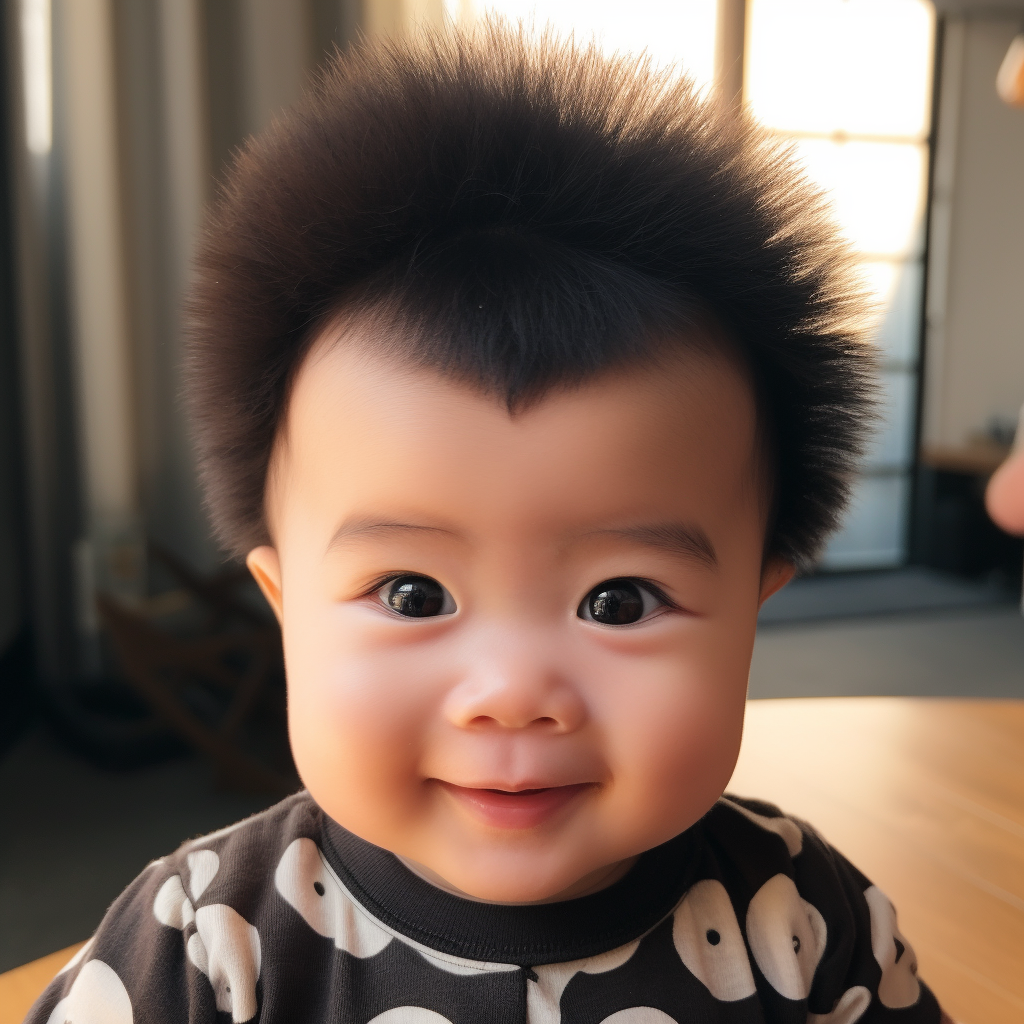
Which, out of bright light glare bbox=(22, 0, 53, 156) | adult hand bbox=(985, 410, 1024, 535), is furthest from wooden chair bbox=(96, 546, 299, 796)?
adult hand bbox=(985, 410, 1024, 535)

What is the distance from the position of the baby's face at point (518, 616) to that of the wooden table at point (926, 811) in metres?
0.31

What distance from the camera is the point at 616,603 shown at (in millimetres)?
444

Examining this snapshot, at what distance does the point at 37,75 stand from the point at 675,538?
1.91m

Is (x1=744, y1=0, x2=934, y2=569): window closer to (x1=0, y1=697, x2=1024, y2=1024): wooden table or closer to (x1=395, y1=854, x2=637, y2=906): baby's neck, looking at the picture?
(x1=0, y1=697, x2=1024, y2=1024): wooden table

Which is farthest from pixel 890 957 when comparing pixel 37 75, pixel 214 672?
pixel 37 75

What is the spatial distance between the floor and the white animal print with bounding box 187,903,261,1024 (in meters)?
1.11

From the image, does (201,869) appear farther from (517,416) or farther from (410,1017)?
(517,416)

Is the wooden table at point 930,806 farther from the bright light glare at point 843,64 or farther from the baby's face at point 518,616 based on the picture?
the bright light glare at point 843,64

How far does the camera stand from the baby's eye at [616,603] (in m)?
0.44

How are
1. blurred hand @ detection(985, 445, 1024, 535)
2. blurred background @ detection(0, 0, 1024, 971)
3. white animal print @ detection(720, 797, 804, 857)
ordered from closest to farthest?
blurred hand @ detection(985, 445, 1024, 535)
white animal print @ detection(720, 797, 804, 857)
blurred background @ detection(0, 0, 1024, 971)

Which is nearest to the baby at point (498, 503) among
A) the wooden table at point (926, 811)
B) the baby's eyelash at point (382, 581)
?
the baby's eyelash at point (382, 581)

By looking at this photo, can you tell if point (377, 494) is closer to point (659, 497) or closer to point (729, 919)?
point (659, 497)

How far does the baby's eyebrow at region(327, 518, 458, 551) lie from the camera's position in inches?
17.1

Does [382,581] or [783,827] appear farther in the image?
[783,827]
